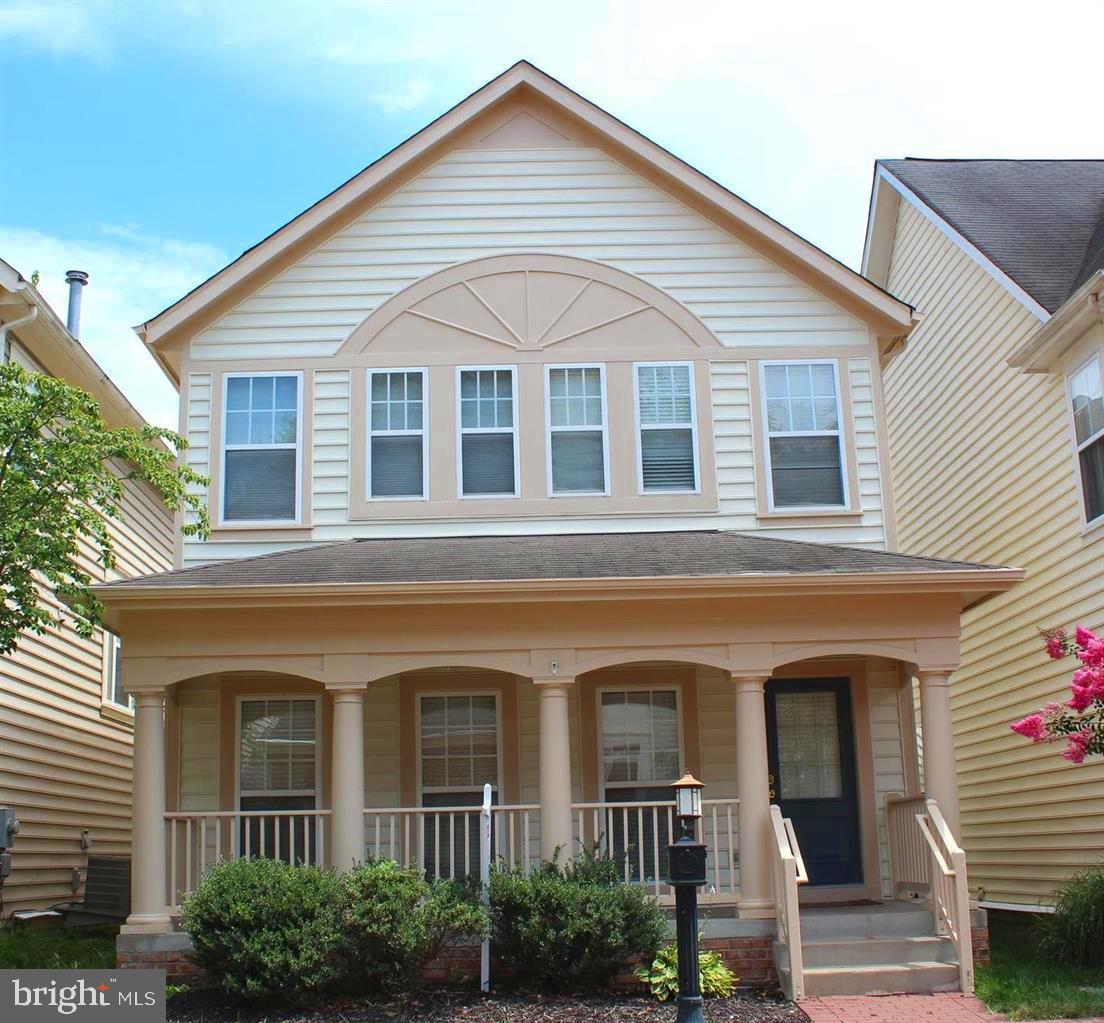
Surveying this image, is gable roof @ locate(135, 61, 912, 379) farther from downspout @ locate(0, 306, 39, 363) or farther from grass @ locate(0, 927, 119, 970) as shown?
grass @ locate(0, 927, 119, 970)

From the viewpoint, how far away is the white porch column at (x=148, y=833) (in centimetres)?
1080

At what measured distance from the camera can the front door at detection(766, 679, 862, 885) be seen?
12.7m

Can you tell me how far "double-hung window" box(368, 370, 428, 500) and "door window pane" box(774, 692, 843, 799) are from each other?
4213 millimetres

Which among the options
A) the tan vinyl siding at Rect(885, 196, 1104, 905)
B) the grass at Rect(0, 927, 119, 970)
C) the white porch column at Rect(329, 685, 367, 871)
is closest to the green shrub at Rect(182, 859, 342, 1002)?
the white porch column at Rect(329, 685, 367, 871)

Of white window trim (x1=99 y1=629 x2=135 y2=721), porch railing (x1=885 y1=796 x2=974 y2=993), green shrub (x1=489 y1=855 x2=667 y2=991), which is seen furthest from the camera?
white window trim (x1=99 y1=629 x2=135 y2=721)

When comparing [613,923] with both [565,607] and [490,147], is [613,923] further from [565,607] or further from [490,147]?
[490,147]

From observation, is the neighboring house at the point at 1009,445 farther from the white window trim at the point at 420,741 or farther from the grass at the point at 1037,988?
the white window trim at the point at 420,741

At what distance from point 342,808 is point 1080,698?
5780 millimetres

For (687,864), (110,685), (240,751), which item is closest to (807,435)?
(687,864)

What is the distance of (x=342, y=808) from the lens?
11031 mm

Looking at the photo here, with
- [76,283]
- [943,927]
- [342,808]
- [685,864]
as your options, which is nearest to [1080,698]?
[943,927]

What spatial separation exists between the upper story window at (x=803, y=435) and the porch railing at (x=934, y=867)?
121 inches

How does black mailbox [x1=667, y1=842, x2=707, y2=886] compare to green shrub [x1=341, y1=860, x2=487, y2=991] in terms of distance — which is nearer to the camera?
black mailbox [x1=667, y1=842, x2=707, y2=886]

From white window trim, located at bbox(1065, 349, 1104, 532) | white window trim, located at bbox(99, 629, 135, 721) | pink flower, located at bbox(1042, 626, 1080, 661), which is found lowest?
pink flower, located at bbox(1042, 626, 1080, 661)
